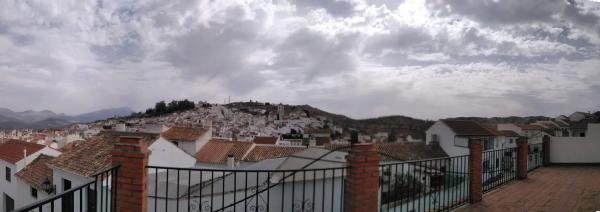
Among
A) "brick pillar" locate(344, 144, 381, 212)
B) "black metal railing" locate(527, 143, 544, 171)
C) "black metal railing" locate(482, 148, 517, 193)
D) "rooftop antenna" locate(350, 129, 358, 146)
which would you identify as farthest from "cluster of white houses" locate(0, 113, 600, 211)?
"black metal railing" locate(482, 148, 517, 193)

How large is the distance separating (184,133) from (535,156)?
26781 mm

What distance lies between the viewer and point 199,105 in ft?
323

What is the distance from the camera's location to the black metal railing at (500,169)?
27.9 ft

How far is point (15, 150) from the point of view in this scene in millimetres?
26672

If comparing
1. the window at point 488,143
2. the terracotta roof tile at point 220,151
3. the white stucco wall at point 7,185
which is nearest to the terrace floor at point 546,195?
the terracotta roof tile at point 220,151

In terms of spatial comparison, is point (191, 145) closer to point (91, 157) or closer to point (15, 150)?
point (15, 150)

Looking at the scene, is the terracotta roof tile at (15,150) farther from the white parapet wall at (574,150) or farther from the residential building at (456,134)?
the residential building at (456,134)

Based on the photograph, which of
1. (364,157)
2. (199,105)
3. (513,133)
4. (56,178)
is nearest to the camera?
(364,157)

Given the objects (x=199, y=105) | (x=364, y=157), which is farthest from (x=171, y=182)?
(x=199, y=105)

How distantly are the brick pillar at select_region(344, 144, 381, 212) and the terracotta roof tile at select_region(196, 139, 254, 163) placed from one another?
26.6 m

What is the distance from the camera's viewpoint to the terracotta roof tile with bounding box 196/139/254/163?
3091 centimetres

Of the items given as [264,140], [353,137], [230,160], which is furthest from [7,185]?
[353,137]

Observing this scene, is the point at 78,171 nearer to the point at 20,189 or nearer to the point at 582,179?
the point at 20,189

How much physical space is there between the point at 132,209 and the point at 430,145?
36.7 meters
